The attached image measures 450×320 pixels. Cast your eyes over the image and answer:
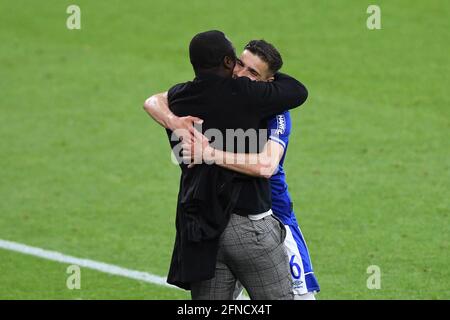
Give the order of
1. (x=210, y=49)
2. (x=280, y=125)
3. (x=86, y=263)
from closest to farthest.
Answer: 1. (x=210, y=49)
2. (x=280, y=125)
3. (x=86, y=263)

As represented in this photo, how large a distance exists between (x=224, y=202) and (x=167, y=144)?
21.2 ft

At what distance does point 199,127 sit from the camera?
17.1 feet

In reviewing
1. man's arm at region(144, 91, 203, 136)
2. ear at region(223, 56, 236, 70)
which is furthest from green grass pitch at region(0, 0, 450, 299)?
ear at region(223, 56, 236, 70)

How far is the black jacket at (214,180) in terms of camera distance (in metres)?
5.14

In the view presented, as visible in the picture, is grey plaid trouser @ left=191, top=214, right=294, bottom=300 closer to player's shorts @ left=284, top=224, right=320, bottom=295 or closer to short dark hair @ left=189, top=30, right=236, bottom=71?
player's shorts @ left=284, top=224, right=320, bottom=295

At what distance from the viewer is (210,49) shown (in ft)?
16.7

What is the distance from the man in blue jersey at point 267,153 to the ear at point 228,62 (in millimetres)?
280

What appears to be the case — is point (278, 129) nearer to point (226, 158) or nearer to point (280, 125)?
point (280, 125)

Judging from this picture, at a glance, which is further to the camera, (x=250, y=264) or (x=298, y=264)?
(x=298, y=264)

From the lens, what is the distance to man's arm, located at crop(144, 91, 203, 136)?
5.21 metres

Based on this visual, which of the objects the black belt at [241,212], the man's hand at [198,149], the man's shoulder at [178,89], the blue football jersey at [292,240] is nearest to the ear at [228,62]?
the man's shoulder at [178,89]

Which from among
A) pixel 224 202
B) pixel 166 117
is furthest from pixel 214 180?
pixel 166 117
